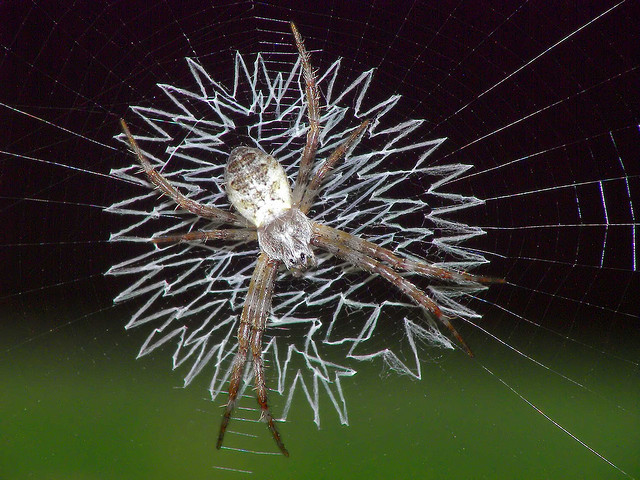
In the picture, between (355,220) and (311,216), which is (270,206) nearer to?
(311,216)

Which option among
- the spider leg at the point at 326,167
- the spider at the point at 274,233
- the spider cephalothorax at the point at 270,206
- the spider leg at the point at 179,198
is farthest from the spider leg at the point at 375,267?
the spider leg at the point at 179,198

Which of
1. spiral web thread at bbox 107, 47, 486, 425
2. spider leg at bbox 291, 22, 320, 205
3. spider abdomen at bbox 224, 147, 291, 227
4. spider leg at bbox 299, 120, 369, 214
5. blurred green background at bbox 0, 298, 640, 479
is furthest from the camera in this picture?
blurred green background at bbox 0, 298, 640, 479

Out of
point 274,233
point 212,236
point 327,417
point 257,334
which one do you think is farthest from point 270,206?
point 327,417

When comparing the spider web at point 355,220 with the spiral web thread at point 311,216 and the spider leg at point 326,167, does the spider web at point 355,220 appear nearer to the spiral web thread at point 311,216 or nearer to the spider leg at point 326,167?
the spiral web thread at point 311,216

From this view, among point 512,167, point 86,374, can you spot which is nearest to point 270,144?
point 512,167

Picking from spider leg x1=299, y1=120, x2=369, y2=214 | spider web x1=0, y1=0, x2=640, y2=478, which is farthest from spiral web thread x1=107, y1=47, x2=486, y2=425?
spider leg x1=299, y1=120, x2=369, y2=214

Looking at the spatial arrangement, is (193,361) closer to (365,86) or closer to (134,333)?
(134,333)

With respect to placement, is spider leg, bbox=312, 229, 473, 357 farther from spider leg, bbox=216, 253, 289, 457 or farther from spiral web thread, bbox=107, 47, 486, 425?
spider leg, bbox=216, 253, 289, 457
